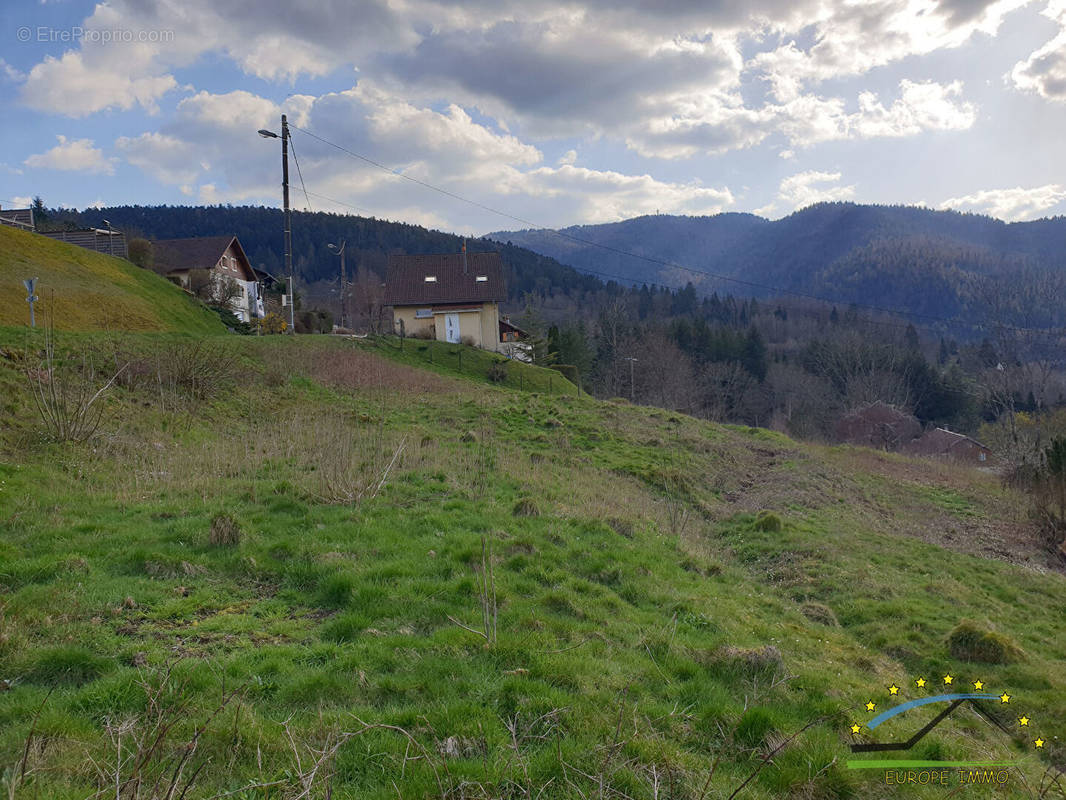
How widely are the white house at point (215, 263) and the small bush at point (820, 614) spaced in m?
42.4

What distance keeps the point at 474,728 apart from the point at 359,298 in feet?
Result: 284

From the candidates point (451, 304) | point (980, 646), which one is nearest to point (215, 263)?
point (451, 304)

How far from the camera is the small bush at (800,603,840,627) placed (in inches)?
331

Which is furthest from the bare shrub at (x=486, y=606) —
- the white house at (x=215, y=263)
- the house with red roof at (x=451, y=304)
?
the white house at (x=215, y=263)

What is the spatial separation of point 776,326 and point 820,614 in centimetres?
12747

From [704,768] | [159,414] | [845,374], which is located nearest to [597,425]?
[159,414]

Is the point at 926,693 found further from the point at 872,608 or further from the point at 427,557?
the point at 427,557

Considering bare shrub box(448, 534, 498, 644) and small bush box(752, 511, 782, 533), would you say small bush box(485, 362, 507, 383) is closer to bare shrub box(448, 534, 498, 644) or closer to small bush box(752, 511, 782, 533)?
small bush box(752, 511, 782, 533)

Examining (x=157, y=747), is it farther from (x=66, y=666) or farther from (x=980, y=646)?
(x=980, y=646)

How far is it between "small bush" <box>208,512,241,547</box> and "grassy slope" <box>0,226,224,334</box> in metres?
19.4

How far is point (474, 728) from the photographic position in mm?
3967

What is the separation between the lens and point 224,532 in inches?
287

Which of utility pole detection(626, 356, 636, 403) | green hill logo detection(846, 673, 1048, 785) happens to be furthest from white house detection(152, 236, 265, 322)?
green hill logo detection(846, 673, 1048, 785)

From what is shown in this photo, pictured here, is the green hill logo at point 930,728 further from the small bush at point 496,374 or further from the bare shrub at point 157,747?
the small bush at point 496,374
